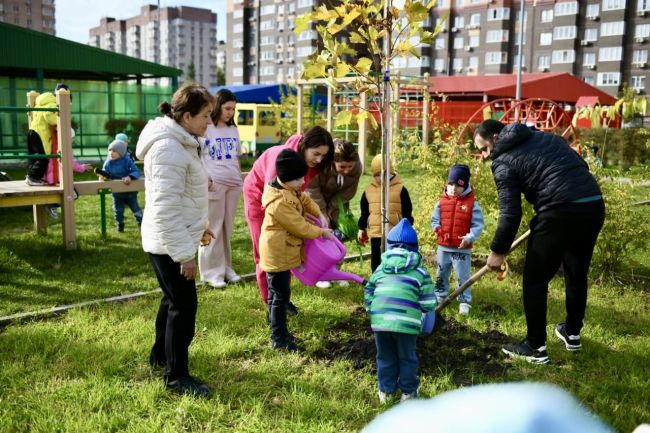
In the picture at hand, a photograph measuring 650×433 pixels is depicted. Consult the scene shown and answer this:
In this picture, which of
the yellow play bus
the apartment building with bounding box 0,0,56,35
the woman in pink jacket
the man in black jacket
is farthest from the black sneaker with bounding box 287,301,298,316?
the apartment building with bounding box 0,0,56,35

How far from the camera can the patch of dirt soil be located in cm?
395

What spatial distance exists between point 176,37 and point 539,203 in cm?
12320

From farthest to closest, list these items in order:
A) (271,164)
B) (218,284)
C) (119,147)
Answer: (119,147)
(218,284)
(271,164)

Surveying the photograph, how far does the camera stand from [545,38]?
55.9m

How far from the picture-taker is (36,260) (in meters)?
6.70

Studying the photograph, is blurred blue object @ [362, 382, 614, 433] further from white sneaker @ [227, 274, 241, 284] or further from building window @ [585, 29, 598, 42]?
building window @ [585, 29, 598, 42]

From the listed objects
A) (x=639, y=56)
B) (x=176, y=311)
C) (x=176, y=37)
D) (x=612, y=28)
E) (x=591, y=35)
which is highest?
(x=176, y=37)

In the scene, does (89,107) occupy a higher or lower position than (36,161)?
higher

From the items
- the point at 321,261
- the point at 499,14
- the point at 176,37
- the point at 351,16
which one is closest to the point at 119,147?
the point at 321,261

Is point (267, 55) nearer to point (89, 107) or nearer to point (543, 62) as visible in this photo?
point (543, 62)

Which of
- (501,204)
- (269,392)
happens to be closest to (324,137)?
(501,204)

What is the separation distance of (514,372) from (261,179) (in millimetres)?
2230

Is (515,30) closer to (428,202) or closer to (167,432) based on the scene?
(428,202)

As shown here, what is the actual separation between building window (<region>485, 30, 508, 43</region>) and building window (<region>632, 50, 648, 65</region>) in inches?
457
